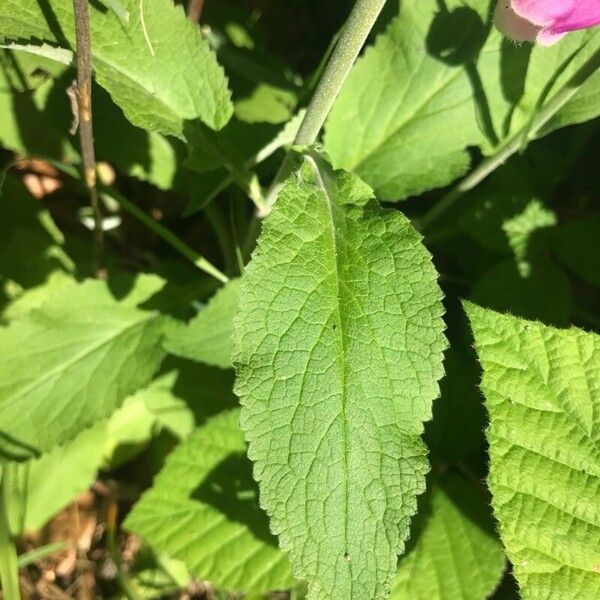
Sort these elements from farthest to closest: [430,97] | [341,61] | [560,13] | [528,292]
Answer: [528,292], [430,97], [341,61], [560,13]

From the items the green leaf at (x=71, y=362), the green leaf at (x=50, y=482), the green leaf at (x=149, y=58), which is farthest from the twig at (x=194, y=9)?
the green leaf at (x=50, y=482)

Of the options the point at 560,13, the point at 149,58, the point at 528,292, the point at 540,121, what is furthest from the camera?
the point at 528,292

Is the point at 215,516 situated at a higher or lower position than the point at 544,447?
lower

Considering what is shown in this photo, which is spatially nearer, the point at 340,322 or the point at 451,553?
the point at 340,322

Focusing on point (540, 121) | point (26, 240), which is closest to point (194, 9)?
point (26, 240)

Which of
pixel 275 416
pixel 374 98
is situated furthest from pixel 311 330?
pixel 374 98

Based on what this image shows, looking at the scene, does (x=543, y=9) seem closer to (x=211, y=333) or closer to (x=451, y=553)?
(x=211, y=333)

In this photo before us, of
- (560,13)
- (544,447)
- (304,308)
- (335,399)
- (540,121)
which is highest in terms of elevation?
(560,13)
